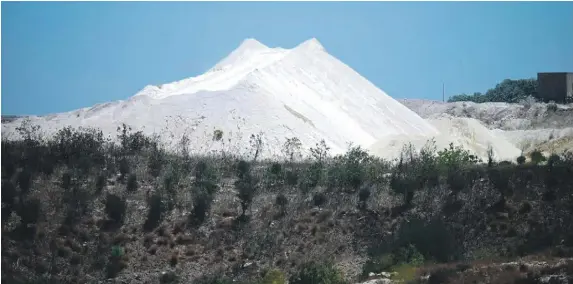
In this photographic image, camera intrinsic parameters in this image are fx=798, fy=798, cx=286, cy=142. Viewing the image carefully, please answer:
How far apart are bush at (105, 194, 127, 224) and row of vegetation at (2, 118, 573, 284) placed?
0.03m

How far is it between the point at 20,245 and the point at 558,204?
14.1 m

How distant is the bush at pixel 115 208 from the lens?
22016mm

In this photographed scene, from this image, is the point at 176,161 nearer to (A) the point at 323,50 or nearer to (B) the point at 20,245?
(B) the point at 20,245

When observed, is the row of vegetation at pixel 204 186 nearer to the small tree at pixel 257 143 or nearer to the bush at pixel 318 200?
the bush at pixel 318 200

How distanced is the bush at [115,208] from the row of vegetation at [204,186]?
0.03 metres

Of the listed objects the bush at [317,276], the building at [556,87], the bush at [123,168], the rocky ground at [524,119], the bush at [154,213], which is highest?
the building at [556,87]

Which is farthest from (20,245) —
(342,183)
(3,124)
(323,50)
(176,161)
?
(323,50)

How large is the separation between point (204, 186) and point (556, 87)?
40.5 m

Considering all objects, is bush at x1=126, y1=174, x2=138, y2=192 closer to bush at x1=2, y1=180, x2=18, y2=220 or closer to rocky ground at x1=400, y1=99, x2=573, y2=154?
bush at x1=2, y1=180, x2=18, y2=220

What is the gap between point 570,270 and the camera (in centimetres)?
1455

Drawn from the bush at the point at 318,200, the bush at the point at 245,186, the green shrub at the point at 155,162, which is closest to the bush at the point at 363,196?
the bush at the point at 318,200

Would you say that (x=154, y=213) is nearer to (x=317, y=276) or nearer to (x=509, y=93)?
(x=317, y=276)

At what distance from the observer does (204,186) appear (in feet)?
77.2

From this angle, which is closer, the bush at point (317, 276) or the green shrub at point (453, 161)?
the bush at point (317, 276)
